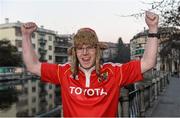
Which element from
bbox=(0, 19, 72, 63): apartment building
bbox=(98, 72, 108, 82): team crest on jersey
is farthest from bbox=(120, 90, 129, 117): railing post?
bbox=(0, 19, 72, 63): apartment building

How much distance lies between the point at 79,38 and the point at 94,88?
1.31 ft

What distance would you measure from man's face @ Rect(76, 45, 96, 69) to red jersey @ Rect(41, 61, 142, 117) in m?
0.06

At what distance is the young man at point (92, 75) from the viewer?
10.5ft

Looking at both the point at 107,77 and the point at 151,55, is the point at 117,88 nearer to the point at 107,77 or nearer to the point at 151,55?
the point at 107,77

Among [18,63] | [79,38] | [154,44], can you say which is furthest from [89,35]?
[18,63]

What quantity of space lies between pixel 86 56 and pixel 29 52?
55 cm

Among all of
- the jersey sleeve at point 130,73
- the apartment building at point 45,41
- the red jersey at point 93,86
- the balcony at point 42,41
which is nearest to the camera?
the red jersey at point 93,86

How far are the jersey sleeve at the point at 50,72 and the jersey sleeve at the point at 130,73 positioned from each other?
0.51m

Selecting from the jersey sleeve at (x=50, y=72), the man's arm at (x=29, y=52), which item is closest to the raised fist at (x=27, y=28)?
the man's arm at (x=29, y=52)

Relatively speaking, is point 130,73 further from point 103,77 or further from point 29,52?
point 29,52

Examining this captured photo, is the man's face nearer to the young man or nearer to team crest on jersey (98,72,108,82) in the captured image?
the young man

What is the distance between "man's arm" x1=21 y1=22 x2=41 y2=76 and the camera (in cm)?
348

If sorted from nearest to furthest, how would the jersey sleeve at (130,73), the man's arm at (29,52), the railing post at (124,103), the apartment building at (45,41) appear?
1. the jersey sleeve at (130,73)
2. the man's arm at (29,52)
3. the railing post at (124,103)
4. the apartment building at (45,41)

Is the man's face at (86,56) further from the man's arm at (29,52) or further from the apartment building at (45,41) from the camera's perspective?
the apartment building at (45,41)
